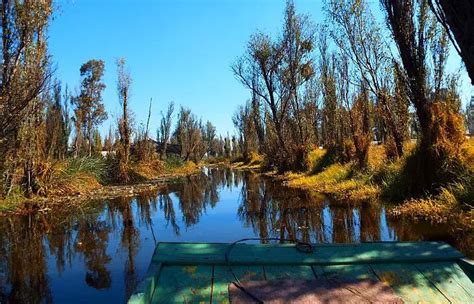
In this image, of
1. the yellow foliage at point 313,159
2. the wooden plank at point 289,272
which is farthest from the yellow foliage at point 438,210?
the yellow foliage at point 313,159

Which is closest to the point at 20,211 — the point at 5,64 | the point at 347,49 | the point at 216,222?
the point at 5,64

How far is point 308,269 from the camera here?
2689mm

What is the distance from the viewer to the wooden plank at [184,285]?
7.72 ft

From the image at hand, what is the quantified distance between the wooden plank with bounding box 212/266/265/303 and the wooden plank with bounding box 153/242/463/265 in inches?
1.9

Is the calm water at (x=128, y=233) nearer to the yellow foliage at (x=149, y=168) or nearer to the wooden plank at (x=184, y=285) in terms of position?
the wooden plank at (x=184, y=285)

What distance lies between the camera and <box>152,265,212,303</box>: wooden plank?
235 cm

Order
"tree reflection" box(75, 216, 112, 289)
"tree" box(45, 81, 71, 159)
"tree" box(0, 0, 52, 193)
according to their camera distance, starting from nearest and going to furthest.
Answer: "tree reflection" box(75, 216, 112, 289), "tree" box(0, 0, 52, 193), "tree" box(45, 81, 71, 159)

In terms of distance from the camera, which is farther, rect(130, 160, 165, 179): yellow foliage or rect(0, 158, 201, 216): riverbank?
rect(130, 160, 165, 179): yellow foliage

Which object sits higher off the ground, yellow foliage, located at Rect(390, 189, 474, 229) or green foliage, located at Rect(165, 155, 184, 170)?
green foliage, located at Rect(165, 155, 184, 170)

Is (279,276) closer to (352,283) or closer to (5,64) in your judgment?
(352,283)

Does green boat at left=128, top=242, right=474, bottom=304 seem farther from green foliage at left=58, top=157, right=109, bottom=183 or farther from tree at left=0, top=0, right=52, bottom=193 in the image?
green foliage at left=58, top=157, right=109, bottom=183

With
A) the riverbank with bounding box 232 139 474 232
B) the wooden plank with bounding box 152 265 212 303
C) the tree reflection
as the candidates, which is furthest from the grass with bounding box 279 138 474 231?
the tree reflection

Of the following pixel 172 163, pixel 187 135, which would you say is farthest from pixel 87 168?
pixel 187 135

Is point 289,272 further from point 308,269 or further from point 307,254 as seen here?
point 307,254
